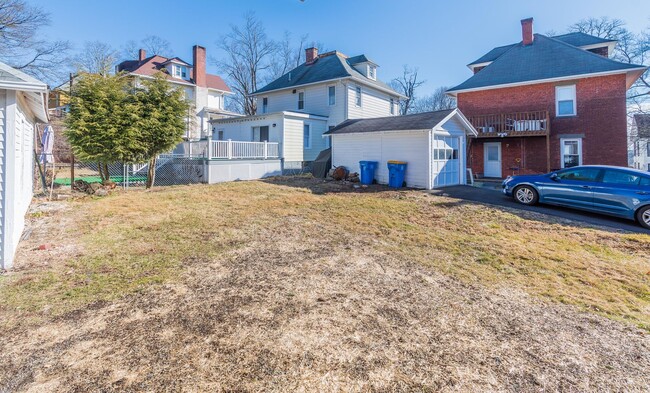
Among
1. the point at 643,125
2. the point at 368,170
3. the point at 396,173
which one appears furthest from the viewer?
the point at 643,125

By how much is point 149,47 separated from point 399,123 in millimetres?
37708

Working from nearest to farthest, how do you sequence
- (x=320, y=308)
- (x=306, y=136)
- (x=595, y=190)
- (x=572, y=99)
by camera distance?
(x=320, y=308) < (x=595, y=190) < (x=572, y=99) < (x=306, y=136)

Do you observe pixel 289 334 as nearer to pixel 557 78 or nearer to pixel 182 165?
pixel 182 165

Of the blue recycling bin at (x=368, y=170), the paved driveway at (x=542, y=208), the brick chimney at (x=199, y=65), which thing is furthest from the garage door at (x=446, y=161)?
the brick chimney at (x=199, y=65)

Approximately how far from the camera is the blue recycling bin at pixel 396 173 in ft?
43.9

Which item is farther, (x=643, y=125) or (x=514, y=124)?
(x=643, y=125)

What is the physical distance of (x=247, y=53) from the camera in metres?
36.6

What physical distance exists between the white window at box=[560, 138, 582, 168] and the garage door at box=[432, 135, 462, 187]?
6377 millimetres

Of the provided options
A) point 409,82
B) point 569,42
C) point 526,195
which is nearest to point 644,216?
point 526,195

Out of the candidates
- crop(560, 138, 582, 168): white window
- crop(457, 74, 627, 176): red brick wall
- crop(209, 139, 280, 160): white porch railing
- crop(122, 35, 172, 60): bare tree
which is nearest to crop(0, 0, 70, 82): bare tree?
crop(122, 35, 172, 60): bare tree

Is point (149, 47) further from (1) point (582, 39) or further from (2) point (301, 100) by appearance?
(1) point (582, 39)

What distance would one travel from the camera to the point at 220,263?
5.05m

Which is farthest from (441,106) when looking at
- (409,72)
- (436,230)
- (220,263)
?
(220,263)

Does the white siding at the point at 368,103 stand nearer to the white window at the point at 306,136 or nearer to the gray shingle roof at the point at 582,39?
the white window at the point at 306,136
